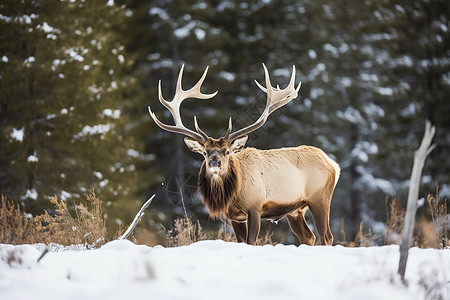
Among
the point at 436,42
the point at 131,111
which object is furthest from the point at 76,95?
the point at 436,42

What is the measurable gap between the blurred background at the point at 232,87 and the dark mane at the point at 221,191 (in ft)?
27.0

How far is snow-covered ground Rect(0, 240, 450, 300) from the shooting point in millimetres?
4293

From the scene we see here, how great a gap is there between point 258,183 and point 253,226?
0.52 metres

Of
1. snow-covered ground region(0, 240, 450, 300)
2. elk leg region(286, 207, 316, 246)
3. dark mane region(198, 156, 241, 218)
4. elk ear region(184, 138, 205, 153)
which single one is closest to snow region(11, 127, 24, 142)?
elk ear region(184, 138, 205, 153)

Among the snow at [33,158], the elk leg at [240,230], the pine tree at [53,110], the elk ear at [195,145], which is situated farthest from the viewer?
the pine tree at [53,110]

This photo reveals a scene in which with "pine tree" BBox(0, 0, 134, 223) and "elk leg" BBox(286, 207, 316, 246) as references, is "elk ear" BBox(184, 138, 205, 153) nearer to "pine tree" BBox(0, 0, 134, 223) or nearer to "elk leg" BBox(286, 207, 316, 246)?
"elk leg" BBox(286, 207, 316, 246)

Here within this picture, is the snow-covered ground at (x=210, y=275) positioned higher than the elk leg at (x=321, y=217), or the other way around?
the snow-covered ground at (x=210, y=275)

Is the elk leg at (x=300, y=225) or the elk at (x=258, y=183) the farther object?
the elk leg at (x=300, y=225)

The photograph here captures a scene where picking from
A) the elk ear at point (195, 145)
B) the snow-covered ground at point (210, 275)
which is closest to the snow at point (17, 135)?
the elk ear at point (195, 145)

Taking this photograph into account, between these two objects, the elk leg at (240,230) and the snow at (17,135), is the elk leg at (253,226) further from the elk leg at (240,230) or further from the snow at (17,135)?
the snow at (17,135)

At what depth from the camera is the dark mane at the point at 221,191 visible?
23.5ft

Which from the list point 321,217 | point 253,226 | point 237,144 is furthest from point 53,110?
point 253,226

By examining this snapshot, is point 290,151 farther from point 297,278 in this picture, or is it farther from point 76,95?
point 76,95

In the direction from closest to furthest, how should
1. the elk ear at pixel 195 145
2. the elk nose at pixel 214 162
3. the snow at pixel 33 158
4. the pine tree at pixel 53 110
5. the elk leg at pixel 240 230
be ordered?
the elk nose at pixel 214 162 → the elk leg at pixel 240 230 → the elk ear at pixel 195 145 → the snow at pixel 33 158 → the pine tree at pixel 53 110
